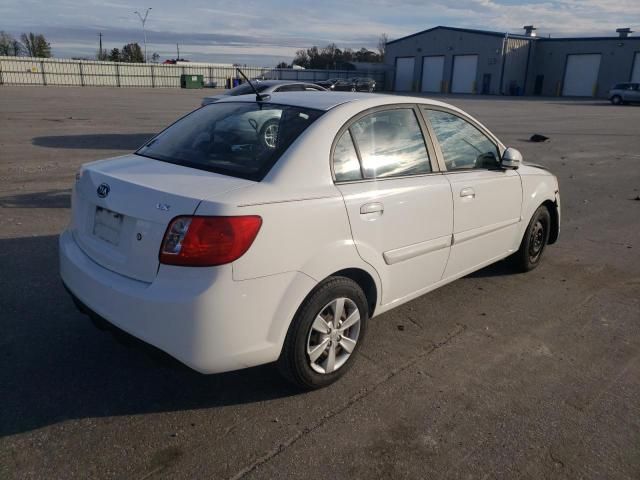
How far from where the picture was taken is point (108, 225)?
2.95 meters

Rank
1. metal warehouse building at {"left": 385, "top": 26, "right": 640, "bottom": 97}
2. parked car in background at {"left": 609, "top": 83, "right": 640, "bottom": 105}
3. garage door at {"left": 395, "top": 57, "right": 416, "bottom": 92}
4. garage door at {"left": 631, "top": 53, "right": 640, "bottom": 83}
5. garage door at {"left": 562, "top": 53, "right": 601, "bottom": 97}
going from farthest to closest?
garage door at {"left": 395, "top": 57, "right": 416, "bottom": 92} → garage door at {"left": 562, "top": 53, "right": 601, "bottom": 97} → metal warehouse building at {"left": 385, "top": 26, "right": 640, "bottom": 97} → garage door at {"left": 631, "top": 53, "right": 640, "bottom": 83} → parked car in background at {"left": 609, "top": 83, "right": 640, "bottom": 105}

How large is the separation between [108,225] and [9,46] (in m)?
90.0

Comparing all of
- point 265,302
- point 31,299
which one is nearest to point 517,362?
point 265,302

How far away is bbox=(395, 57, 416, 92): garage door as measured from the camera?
2584 inches

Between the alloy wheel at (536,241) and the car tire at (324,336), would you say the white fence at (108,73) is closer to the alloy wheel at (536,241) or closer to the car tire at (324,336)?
the alloy wheel at (536,241)

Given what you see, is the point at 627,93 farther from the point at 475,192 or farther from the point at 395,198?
the point at 395,198

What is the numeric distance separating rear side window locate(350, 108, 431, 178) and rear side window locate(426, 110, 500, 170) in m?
0.24

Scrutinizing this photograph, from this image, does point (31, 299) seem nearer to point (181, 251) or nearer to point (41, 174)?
point (181, 251)

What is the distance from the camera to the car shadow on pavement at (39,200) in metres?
6.98

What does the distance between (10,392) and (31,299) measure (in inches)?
52.0

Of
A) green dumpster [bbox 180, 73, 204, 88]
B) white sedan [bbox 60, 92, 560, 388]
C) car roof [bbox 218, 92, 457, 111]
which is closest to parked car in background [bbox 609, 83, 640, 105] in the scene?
green dumpster [bbox 180, 73, 204, 88]

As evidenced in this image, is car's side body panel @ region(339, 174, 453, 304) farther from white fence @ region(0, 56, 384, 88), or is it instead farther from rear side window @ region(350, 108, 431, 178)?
white fence @ region(0, 56, 384, 88)

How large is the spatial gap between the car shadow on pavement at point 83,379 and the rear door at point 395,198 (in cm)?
97

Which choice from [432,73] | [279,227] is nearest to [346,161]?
[279,227]
